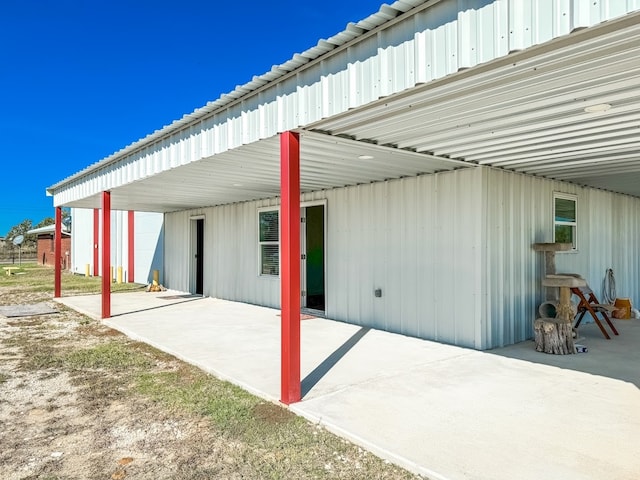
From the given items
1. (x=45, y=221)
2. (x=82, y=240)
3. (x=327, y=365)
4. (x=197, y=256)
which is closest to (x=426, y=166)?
(x=327, y=365)

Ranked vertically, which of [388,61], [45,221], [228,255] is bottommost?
[228,255]

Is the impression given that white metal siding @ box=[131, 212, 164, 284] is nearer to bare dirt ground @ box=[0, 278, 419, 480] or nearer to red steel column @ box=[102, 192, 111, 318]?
red steel column @ box=[102, 192, 111, 318]

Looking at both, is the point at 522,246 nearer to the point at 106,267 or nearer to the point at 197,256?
the point at 106,267

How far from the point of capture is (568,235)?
275 inches

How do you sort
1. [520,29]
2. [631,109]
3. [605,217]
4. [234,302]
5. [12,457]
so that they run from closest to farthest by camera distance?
[520,29] → [12,457] → [631,109] → [605,217] → [234,302]

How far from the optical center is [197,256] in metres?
11.9

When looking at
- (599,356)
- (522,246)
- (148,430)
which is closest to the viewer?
(148,430)

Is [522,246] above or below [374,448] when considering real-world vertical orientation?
above

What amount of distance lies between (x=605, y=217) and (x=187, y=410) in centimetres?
755

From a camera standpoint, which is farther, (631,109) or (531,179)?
(531,179)

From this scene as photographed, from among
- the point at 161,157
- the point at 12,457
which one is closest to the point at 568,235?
the point at 161,157

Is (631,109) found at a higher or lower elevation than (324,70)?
lower

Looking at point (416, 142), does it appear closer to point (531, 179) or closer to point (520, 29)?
point (520, 29)

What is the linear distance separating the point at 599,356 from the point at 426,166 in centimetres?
285
